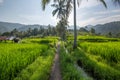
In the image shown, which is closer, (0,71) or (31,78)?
(0,71)

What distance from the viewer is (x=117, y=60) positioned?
1527 centimetres

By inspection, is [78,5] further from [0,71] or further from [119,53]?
[0,71]

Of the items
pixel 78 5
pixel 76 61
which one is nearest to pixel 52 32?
pixel 78 5

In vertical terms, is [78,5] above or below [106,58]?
above

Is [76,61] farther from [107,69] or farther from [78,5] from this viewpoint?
[78,5]

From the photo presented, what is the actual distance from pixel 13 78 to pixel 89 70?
19.6 ft

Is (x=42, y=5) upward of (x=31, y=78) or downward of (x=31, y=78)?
upward

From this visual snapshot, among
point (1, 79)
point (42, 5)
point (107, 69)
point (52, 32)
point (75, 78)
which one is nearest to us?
point (1, 79)

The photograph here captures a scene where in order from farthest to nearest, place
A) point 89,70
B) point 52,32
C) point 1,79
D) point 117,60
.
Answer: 1. point 52,32
2. point 117,60
3. point 89,70
4. point 1,79

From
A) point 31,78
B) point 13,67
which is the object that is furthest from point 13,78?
point 31,78

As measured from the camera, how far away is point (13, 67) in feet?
34.0

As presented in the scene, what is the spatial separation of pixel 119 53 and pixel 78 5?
581 inches

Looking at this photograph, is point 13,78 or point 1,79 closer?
point 1,79

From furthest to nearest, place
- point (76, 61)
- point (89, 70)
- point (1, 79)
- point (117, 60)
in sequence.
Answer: point (76, 61), point (117, 60), point (89, 70), point (1, 79)
